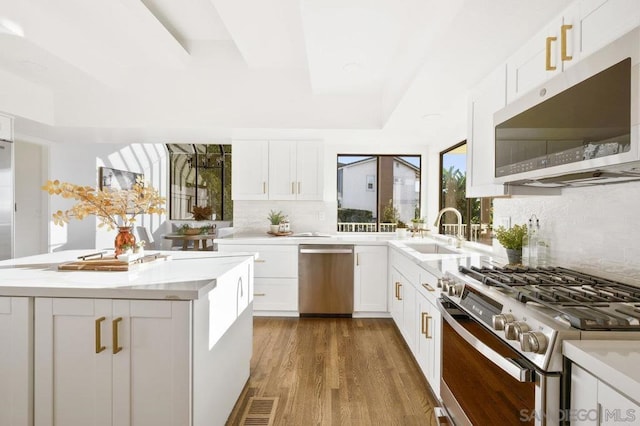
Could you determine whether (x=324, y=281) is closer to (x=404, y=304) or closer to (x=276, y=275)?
(x=276, y=275)

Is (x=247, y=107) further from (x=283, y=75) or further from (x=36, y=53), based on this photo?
(x=36, y=53)

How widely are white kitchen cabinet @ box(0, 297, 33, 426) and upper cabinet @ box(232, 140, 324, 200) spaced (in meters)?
2.79

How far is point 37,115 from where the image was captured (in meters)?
3.54

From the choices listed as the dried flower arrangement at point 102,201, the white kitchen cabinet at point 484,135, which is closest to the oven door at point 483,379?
the white kitchen cabinet at point 484,135

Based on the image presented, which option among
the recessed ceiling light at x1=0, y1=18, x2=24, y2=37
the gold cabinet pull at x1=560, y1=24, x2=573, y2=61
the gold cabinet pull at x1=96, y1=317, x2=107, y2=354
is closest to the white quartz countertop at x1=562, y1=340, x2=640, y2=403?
the gold cabinet pull at x1=560, y1=24, x2=573, y2=61

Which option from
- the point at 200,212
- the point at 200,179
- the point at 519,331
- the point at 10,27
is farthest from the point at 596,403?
the point at 200,179

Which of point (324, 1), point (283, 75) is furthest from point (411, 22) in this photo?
point (283, 75)

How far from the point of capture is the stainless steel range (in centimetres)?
97

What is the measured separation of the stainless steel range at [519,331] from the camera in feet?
3.17

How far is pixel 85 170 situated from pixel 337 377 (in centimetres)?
585

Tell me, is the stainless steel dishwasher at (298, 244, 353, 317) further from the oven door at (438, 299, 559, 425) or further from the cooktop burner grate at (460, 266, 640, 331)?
the cooktop burner grate at (460, 266, 640, 331)

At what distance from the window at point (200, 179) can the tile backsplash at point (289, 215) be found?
4.60 metres

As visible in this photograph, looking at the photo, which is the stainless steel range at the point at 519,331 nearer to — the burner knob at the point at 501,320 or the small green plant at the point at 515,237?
the burner knob at the point at 501,320

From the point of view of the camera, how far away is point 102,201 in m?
1.88
